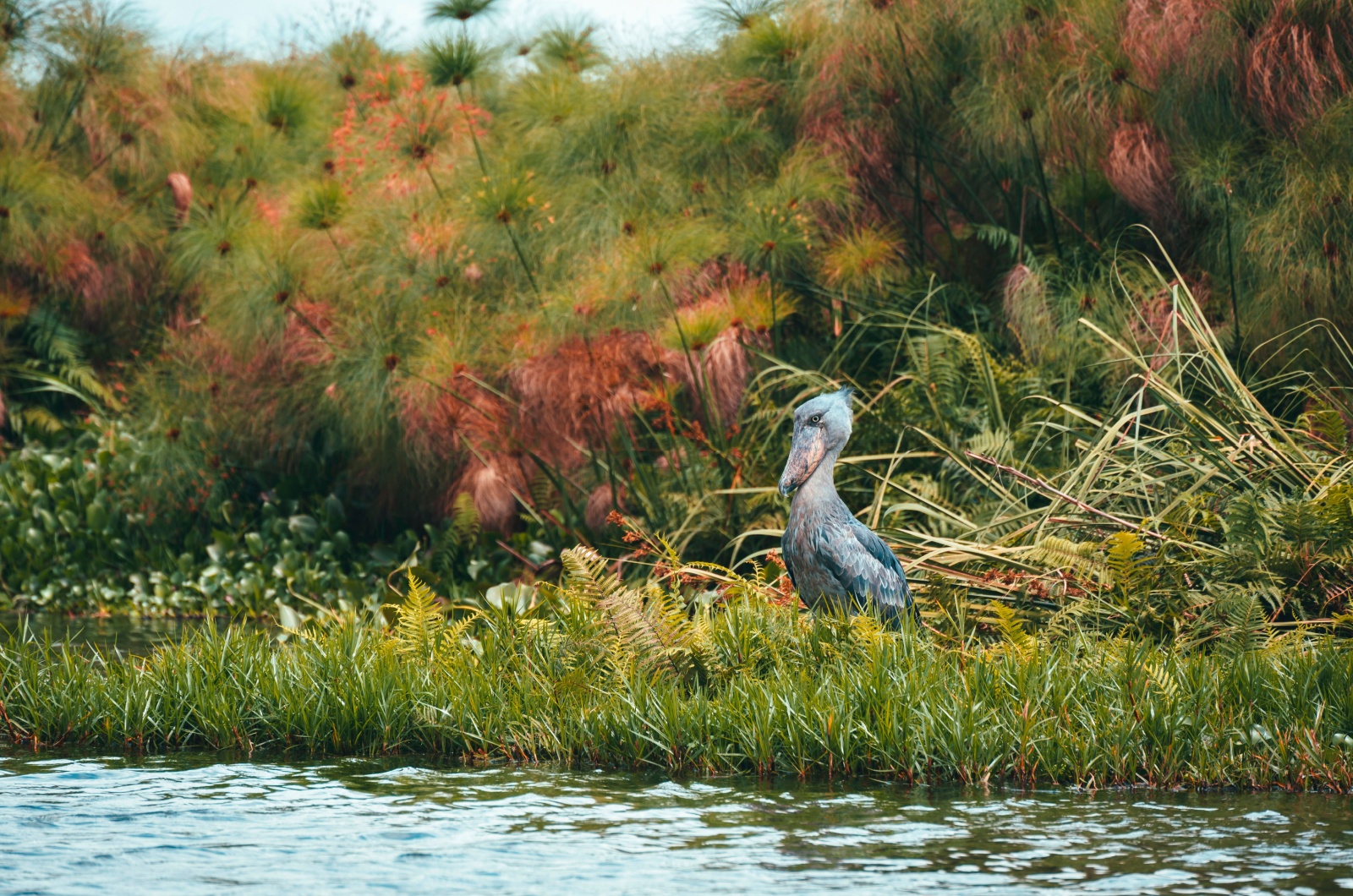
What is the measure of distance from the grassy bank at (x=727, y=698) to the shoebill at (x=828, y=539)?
0.65ft

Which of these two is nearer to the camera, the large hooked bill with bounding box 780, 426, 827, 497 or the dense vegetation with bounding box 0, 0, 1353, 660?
the large hooked bill with bounding box 780, 426, 827, 497

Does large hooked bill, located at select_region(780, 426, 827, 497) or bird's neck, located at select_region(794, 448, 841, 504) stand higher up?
large hooked bill, located at select_region(780, 426, 827, 497)

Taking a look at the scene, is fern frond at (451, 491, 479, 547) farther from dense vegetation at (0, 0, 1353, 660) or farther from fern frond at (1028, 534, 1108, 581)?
fern frond at (1028, 534, 1108, 581)

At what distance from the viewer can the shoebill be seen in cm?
653

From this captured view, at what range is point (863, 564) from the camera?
651cm

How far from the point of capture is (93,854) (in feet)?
14.9

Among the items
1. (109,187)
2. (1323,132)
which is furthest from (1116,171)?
(109,187)

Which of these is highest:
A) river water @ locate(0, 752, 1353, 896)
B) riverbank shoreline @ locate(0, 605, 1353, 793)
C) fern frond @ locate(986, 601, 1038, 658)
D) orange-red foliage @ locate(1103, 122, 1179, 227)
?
orange-red foliage @ locate(1103, 122, 1179, 227)

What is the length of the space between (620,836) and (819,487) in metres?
2.37

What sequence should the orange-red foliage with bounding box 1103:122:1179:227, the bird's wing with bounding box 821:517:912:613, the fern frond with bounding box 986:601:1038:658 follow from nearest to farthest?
the fern frond with bounding box 986:601:1038:658, the bird's wing with bounding box 821:517:912:613, the orange-red foliage with bounding box 1103:122:1179:227

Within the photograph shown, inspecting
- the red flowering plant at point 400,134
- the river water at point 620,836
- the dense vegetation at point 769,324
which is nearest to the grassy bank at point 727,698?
the river water at point 620,836

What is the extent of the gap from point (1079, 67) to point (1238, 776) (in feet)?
19.0

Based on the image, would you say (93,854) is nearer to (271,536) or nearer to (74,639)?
(74,639)

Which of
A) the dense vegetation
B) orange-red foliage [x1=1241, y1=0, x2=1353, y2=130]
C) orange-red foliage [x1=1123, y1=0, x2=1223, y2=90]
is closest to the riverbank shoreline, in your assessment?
the dense vegetation
